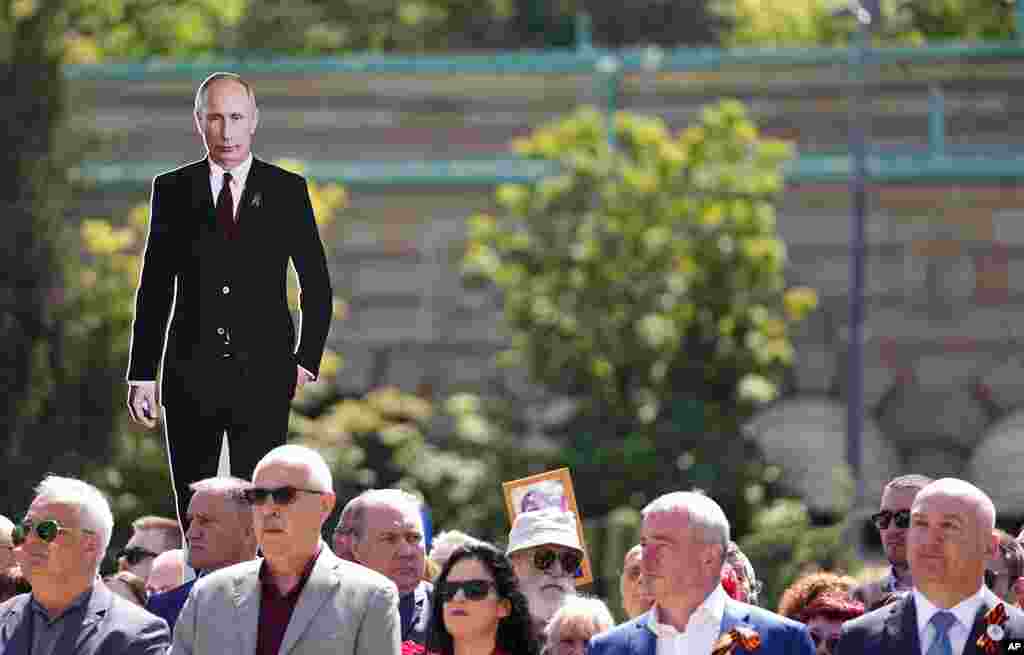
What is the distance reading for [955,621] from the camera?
1018 centimetres

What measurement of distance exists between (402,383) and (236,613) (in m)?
23.3

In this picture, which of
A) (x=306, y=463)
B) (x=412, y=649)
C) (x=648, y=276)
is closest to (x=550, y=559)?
(x=412, y=649)

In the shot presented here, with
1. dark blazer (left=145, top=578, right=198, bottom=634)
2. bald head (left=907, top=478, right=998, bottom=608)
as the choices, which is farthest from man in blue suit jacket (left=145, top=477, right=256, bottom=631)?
bald head (left=907, top=478, right=998, bottom=608)

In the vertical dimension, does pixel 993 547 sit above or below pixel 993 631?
above

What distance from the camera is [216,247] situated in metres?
12.4

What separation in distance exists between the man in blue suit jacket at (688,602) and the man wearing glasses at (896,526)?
160 centimetres

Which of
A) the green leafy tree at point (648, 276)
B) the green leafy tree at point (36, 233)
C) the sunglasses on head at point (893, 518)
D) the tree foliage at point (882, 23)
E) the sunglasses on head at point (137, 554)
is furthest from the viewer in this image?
the tree foliage at point (882, 23)

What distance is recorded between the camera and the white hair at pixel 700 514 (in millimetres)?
10227

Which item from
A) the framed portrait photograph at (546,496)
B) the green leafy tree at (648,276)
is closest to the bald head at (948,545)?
the framed portrait photograph at (546,496)

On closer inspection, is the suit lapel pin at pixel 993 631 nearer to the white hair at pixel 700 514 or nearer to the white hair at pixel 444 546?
the white hair at pixel 700 514

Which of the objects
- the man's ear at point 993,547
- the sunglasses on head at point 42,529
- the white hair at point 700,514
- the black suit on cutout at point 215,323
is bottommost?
the man's ear at point 993,547

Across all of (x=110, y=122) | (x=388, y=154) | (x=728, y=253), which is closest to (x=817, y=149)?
(x=728, y=253)

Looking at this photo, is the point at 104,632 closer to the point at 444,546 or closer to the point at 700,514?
the point at 700,514

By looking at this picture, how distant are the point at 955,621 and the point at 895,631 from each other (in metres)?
0.22
